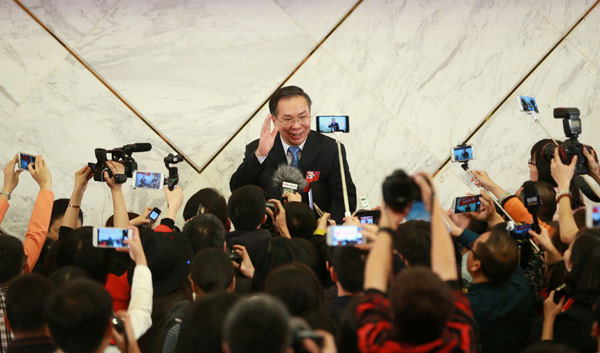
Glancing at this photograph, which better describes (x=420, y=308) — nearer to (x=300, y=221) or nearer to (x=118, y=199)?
(x=300, y=221)

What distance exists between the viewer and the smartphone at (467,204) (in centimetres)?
376

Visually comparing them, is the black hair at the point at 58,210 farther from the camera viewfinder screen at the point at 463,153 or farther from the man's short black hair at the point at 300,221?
the camera viewfinder screen at the point at 463,153

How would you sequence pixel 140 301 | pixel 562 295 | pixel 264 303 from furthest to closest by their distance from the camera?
pixel 562 295, pixel 140 301, pixel 264 303

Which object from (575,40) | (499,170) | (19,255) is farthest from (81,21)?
(575,40)

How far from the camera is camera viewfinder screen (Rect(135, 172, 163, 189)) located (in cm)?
402

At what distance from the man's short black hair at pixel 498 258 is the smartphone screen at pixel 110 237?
1446 millimetres

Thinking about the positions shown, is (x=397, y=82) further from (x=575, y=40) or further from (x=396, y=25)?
(x=575, y=40)

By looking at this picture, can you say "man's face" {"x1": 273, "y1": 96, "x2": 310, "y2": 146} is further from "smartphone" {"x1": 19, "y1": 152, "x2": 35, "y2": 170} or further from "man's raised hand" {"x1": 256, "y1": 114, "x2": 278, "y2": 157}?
"smartphone" {"x1": 19, "y1": 152, "x2": 35, "y2": 170}

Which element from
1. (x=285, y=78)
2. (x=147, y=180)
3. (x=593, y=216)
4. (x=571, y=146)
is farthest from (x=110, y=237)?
(x=285, y=78)

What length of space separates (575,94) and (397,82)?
4.78ft

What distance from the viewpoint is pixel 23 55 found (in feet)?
18.1

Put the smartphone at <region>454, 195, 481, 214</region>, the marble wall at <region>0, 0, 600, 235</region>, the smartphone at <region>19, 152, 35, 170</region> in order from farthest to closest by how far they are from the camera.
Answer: the marble wall at <region>0, 0, 600, 235</region> → the smartphone at <region>19, 152, 35, 170</region> → the smartphone at <region>454, 195, 481, 214</region>

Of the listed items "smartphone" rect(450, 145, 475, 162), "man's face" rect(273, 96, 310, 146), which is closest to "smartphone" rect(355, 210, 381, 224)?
"smartphone" rect(450, 145, 475, 162)

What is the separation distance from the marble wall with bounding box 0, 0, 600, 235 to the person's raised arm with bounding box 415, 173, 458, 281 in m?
3.41
